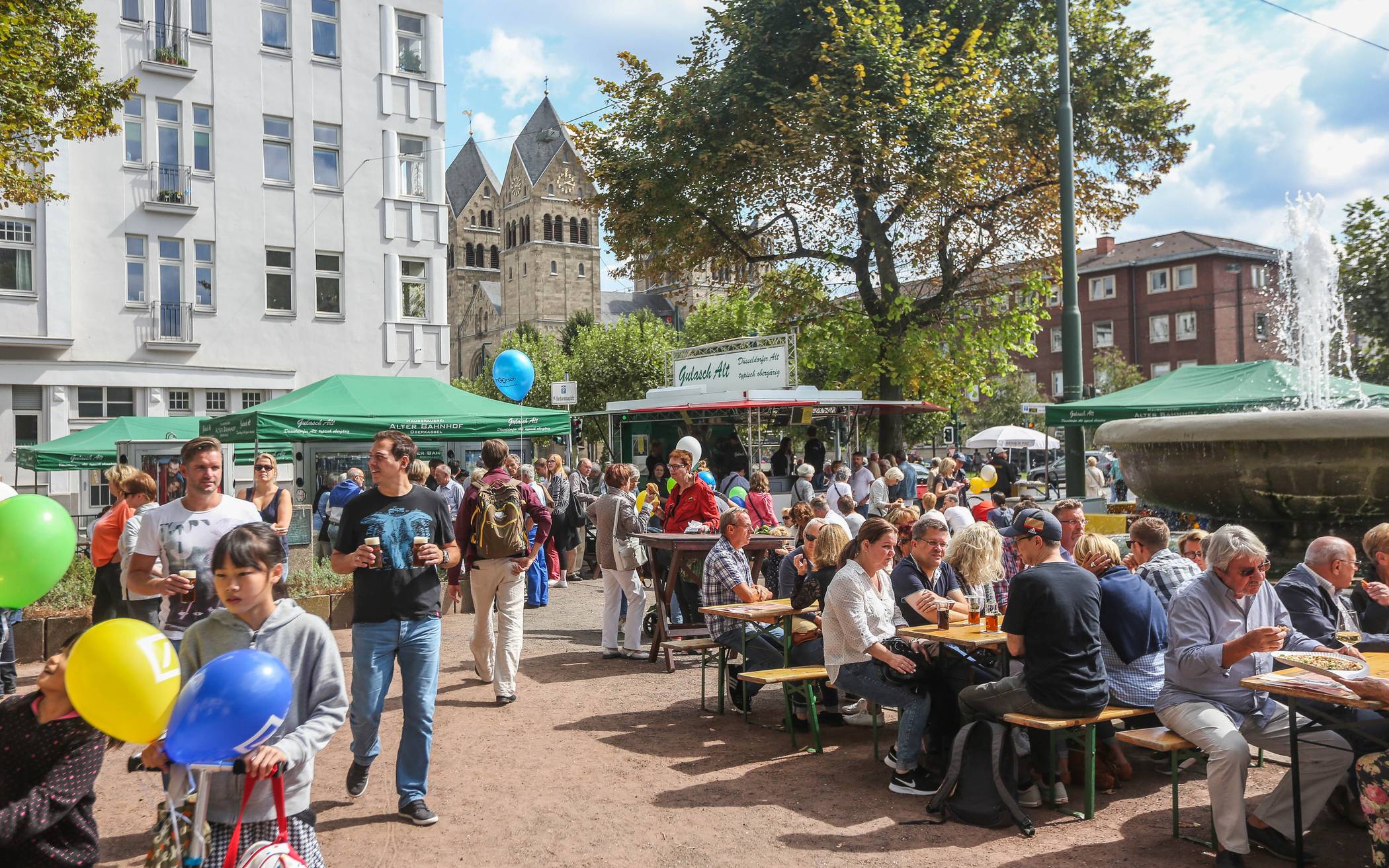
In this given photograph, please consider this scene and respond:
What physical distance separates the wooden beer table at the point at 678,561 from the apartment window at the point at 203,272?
67.2 feet

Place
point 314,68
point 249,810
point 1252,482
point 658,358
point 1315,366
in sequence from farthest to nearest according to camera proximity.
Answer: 1. point 658,358
2. point 314,68
3. point 1315,366
4. point 1252,482
5. point 249,810

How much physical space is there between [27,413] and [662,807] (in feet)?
76.6

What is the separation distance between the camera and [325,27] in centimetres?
2795

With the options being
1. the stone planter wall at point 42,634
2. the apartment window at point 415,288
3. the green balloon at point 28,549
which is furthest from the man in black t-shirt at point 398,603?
the apartment window at point 415,288

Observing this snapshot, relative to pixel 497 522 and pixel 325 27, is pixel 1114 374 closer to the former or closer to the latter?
pixel 325 27

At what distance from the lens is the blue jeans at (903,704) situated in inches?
236

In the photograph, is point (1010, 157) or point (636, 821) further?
point (1010, 157)

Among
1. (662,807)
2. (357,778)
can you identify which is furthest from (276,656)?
(662,807)

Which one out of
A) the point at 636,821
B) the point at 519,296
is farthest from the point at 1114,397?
the point at 519,296

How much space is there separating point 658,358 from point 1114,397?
38.2 m

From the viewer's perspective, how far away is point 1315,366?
15.2m

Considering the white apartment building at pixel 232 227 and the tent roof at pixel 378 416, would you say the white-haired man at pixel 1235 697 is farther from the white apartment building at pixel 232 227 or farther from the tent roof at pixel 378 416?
the white apartment building at pixel 232 227

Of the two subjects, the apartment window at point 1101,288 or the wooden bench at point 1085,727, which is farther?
the apartment window at point 1101,288

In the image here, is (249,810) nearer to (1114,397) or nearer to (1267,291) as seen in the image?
(1114,397)
